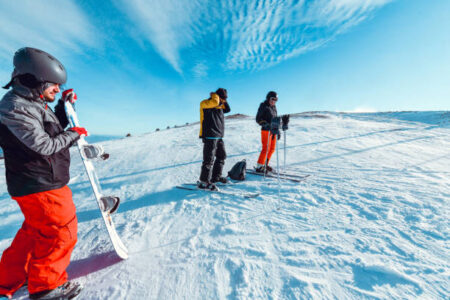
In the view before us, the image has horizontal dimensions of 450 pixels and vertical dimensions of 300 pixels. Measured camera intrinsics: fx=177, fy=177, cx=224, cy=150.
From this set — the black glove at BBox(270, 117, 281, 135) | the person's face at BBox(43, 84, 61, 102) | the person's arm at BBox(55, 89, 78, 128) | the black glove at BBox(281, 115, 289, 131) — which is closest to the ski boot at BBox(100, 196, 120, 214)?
the person's arm at BBox(55, 89, 78, 128)

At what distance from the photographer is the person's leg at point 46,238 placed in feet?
5.01

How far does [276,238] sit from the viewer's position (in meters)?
2.38

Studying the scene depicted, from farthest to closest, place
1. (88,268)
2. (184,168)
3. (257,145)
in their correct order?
(257,145) < (184,168) < (88,268)

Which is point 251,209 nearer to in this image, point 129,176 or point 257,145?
point 129,176

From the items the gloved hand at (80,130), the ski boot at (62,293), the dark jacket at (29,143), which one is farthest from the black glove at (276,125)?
the ski boot at (62,293)

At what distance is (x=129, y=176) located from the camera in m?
5.36

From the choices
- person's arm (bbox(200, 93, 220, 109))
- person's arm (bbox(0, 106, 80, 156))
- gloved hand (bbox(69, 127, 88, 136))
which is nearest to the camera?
person's arm (bbox(0, 106, 80, 156))

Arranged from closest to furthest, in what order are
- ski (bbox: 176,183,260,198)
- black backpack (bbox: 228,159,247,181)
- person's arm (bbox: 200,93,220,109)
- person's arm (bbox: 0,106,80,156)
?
person's arm (bbox: 0,106,80,156)
ski (bbox: 176,183,260,198)
person's arm (bbox: 200,93,220,109)
black backpack (bbox: 228,159,247,181)

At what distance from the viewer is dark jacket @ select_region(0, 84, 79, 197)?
1.38 meters

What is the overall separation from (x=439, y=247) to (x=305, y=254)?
5.25 ft

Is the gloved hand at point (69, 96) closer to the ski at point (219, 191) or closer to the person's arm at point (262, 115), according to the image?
the ski at point (219, 191)

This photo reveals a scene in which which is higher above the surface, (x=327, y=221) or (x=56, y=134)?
(x=56, y=134)

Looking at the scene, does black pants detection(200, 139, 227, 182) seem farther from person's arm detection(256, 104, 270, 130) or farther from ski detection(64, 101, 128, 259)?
ski detection(64, 101, 128, 259)

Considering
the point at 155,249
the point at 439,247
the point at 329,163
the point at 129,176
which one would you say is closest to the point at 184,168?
the point at 129,176
